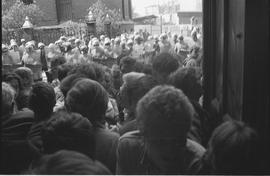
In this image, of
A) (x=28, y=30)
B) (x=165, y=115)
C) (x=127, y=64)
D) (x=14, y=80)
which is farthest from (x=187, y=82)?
(x=28, y=30)

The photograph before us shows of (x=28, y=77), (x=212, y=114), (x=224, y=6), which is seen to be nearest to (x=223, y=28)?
(x=224, y=6)

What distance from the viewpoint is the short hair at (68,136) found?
1933mm

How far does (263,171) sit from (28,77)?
3.07 meters

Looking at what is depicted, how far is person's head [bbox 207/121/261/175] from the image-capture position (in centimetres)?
157

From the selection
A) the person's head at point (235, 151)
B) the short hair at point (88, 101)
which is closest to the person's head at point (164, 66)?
the short hair at point (88, 101)

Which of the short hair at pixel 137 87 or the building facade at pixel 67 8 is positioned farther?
the building facade at pixel 67 8

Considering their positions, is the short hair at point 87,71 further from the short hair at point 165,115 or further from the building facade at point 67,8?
the building facade at point 67,8

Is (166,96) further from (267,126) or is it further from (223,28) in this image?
(223,28)

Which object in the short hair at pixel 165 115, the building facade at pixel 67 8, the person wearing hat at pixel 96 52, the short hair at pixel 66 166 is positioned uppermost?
the building facade at pixel 67 8

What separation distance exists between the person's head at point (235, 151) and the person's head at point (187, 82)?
3.95ft

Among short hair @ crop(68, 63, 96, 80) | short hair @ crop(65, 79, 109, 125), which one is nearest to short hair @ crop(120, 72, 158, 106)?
short hair @ crop(65, 79, 109, 125)

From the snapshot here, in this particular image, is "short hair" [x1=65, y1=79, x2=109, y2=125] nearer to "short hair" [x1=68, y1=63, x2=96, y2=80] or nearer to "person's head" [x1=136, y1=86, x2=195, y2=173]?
"person's head" [x1=136, y1=86, x2=195, y2=173]

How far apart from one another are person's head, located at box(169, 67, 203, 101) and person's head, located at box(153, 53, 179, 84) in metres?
0.60

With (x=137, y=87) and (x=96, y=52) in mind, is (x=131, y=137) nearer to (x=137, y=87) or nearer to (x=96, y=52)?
(x=137, y=87)
